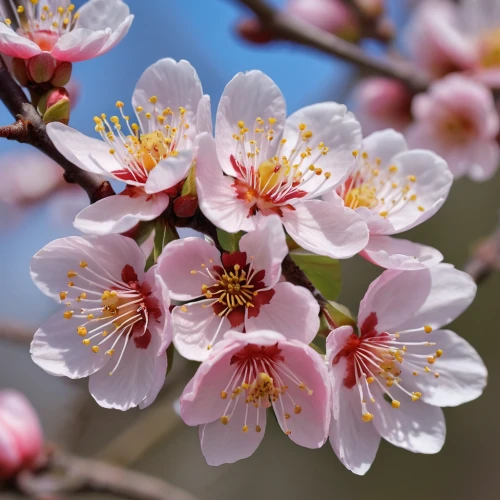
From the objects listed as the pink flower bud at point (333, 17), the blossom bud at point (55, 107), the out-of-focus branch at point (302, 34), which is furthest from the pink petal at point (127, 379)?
the pink flower bud at point (333, 17)

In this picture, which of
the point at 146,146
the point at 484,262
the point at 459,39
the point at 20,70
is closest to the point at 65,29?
the point at 20,70

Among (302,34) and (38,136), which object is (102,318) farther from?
(302,34)

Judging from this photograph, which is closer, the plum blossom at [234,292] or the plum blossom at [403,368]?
the plum blossom at [234,292]

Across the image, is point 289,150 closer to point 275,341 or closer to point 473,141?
point 275,341

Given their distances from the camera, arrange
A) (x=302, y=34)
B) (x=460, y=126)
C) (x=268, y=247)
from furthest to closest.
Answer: (x=460, y=126), (x=302, y=34), (x=268, y=247)

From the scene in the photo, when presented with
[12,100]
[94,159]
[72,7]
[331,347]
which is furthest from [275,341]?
[72,7]

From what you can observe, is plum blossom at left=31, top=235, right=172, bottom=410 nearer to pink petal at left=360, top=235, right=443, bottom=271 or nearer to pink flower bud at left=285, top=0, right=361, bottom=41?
pink petal at left=360, top=235, right=443, bottom=271

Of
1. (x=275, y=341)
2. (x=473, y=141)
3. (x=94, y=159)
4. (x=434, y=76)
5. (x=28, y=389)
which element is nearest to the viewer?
(x=275, y=341)

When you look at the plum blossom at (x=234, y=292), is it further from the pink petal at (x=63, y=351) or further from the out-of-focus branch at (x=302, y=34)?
the out-of-focus branch at (x=302, y=34)
